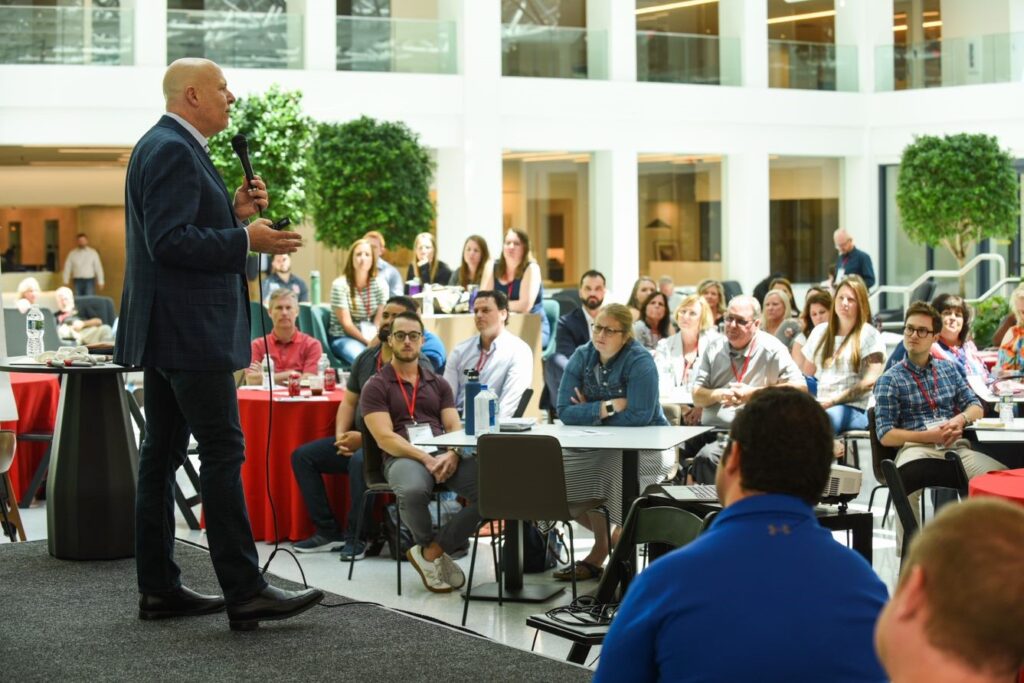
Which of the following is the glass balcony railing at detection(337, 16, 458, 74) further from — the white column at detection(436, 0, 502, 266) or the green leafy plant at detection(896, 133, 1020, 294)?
the green leafy plant at detection(896, 133, 1020, 294)

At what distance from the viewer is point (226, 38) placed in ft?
60.3

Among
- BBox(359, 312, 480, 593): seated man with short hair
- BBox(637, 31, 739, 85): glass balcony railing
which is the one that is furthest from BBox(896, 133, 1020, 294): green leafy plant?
BBox(359, 312, 480, 593): seated man with short hair

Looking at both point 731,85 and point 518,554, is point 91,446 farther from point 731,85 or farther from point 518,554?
point 731,85

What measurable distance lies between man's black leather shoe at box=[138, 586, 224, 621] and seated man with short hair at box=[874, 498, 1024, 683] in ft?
10.9

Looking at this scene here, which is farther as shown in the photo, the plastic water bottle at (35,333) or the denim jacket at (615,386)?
the plastic water bottle at (35,333)

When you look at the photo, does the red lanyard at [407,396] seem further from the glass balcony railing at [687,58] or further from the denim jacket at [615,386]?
the glass balcony railing at [687,58]

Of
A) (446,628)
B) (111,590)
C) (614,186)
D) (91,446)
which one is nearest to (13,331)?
(91,446)

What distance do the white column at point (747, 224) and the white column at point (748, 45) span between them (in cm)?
134

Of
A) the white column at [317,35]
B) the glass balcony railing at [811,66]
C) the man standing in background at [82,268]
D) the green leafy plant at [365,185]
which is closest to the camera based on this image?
the green leafy plant at [365,185]

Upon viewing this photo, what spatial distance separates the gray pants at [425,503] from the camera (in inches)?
265

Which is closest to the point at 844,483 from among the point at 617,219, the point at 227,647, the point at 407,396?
the point at 227,647

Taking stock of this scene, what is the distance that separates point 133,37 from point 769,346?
12418mm

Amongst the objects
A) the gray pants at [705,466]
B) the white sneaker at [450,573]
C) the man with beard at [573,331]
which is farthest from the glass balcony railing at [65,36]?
the white sneaker at [450,573]

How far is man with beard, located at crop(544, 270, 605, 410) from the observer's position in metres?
9.86
